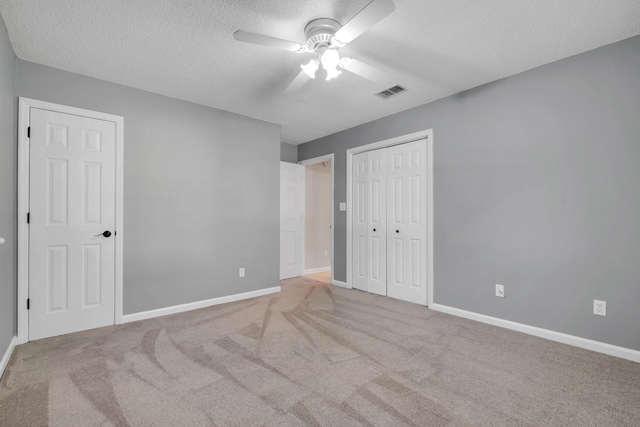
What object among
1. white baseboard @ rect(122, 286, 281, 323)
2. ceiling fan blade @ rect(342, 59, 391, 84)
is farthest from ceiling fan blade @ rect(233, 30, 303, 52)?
white baseboard @ rect(122, 286, 281, 323)

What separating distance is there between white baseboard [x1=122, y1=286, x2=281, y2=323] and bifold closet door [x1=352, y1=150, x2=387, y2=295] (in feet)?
4.33

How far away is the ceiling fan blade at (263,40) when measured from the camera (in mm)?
1860

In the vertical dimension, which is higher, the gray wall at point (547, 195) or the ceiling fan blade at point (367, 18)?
the ceiling fan blade at point (367, 18)

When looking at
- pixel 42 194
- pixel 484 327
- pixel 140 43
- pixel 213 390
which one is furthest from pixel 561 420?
pixel 42 194

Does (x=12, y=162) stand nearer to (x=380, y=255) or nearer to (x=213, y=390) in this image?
(x=213, y=390)

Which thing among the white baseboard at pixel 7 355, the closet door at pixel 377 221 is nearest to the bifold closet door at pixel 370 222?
the closet door at pixel 377 221

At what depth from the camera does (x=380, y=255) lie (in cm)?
425

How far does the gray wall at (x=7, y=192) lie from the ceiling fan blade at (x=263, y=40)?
1.74m

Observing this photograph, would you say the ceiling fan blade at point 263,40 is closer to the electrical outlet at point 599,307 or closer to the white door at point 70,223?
the white door at point 70,223

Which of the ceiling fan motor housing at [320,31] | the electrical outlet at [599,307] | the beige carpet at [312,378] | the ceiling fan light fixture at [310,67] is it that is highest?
the ceiling fan motor housing at [320,31]

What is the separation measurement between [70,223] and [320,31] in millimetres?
2827

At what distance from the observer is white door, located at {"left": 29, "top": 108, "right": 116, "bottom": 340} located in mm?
2668

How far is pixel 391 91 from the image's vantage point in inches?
130

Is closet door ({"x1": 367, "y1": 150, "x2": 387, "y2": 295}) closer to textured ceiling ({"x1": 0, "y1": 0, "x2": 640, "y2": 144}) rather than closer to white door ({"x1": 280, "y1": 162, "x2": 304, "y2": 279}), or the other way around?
textured ceiling ({"x1": 0, "y1": 0, "x2": 640, "y2": 144})
